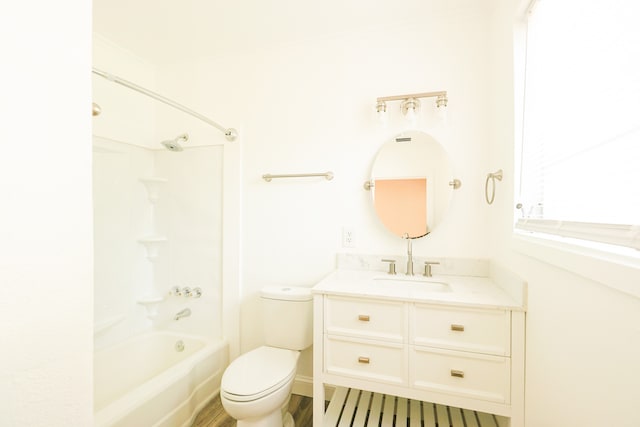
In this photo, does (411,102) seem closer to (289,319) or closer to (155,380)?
(289,319)

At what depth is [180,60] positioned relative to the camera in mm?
2164

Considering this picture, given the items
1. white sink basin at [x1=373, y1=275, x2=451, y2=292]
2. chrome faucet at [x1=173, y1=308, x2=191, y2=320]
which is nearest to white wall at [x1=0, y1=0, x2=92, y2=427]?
white sink basin at [x1=373, y1=275, x2=451, y2=292]

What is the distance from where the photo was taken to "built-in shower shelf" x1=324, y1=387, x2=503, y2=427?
1367mm

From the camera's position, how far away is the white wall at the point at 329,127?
1622 mm

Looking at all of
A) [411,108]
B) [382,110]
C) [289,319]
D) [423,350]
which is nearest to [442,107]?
[411,108]

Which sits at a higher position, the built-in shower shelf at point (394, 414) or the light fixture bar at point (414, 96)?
the light fixture bar at point (414, 96)

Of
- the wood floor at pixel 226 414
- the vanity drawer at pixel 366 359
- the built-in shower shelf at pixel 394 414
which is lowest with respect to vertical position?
the wood floor at pixel 226 414

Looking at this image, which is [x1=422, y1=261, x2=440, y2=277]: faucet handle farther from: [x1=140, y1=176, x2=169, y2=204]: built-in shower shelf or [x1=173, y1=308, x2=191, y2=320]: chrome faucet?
[x1=140, y1=176, x2=169, y2=204]: built-in shower shelf

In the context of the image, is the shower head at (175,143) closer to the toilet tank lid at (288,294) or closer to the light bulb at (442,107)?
the toilet tank lid at (288,294)

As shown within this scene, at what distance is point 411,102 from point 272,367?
1732mm

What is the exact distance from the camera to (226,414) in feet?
5.50

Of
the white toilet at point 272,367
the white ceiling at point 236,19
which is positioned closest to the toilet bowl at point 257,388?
the white toilet at point 272,367

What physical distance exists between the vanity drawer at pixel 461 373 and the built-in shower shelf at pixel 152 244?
199cm

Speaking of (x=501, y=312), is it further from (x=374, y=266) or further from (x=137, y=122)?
(x=137, y=122)
